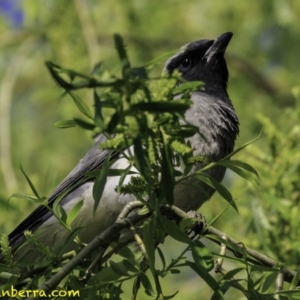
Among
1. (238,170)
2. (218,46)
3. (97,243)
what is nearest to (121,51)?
(97,243)

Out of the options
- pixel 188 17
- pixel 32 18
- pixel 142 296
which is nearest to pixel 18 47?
pixel 32 18

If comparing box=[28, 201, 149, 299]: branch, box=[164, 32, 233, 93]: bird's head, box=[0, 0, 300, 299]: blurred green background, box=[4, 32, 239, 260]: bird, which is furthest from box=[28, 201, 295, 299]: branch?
box=[0, 0, 300, 299]: blurred green background

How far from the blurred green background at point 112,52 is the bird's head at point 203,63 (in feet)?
3.51

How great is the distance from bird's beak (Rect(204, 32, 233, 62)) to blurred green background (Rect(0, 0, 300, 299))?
1.19m

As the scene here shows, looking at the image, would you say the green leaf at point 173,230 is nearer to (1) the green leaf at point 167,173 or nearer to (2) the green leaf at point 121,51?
(1) the green leaf at point 167,173

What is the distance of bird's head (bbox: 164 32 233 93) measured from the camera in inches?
195

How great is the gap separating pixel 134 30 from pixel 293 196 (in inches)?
134

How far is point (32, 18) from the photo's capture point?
6523mm

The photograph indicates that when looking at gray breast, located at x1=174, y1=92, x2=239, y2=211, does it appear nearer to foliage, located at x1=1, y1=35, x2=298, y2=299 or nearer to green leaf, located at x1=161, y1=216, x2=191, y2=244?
foliage, located at x1=1, y1=35, x2=298, y2=299

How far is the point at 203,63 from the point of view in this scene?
5.00 m

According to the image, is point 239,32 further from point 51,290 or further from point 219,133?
point 51,290

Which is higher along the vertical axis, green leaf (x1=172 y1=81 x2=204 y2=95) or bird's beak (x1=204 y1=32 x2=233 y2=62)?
green leaf (x1=172 y1=81 x2=204 y2=95)

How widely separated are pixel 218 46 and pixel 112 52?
8.69 feet

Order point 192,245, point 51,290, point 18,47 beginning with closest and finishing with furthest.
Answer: point 51,290
point 192,245
point 18,47
